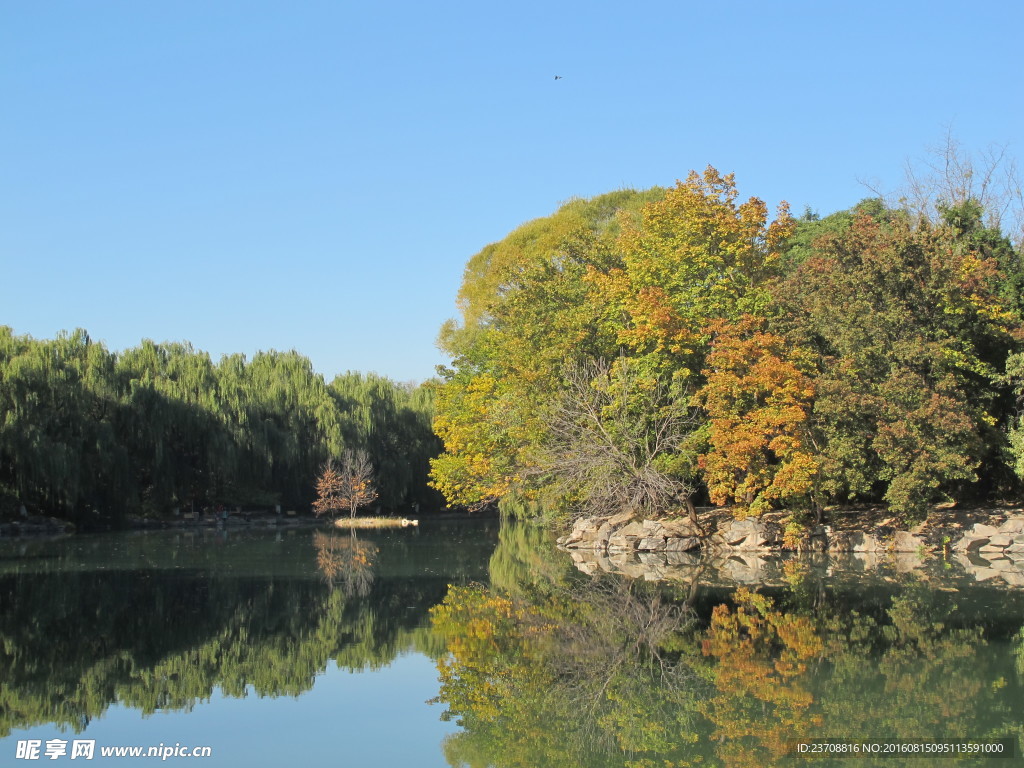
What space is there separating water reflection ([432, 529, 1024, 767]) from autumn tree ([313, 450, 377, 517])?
111 ft

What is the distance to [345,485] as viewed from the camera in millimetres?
51219

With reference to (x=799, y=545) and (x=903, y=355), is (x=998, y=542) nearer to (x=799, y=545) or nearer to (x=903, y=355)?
(x=799, y=545)

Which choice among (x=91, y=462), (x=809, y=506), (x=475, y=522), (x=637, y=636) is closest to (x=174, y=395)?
(x=91, y=462)

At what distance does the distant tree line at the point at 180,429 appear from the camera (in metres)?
39.5

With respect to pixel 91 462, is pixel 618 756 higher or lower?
lower

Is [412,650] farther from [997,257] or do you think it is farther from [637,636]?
[997,257]

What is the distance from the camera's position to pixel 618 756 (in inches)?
326

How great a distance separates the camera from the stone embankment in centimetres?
2181

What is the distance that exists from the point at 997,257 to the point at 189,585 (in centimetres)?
2144

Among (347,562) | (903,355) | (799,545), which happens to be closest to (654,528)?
(799,545)

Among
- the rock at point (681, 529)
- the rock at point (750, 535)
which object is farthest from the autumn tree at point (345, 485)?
the rock at point (750, 535)

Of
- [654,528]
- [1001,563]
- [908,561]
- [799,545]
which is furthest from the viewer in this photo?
[654,528]

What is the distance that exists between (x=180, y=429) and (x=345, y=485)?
28.9 feet

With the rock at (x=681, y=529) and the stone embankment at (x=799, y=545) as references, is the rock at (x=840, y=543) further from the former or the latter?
the rock at (x=681, y=529)
